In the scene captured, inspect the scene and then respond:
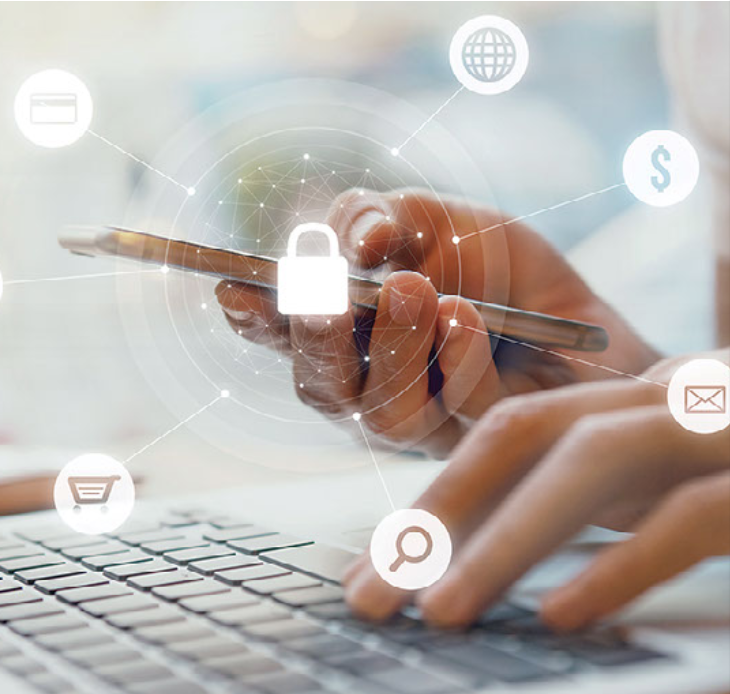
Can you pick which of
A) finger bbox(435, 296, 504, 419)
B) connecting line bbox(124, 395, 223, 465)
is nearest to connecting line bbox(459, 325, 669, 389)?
finger bbox(435, 296, 504, 419)

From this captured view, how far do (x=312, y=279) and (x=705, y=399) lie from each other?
0.50 ft

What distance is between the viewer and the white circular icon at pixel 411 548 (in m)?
0.28

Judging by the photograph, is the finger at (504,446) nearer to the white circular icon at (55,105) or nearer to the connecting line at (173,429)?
the connecting line at (173,429)

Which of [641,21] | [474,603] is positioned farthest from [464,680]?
[641,21]

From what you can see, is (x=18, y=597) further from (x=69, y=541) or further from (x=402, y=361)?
(x=402, y=361)

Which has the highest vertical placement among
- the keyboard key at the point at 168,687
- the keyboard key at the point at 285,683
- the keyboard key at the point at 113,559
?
the keyboard key at the point at 113,559

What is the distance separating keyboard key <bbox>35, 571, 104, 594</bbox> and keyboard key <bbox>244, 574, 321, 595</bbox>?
0.18 ft

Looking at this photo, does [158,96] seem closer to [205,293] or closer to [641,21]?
[205,293]

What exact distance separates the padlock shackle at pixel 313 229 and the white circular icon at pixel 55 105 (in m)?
0.09

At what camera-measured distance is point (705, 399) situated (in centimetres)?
31

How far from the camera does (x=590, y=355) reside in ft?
1.08

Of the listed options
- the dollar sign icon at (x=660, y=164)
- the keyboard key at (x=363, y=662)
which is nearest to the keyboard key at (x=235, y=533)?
the keyboard key at (x=363, y=662)

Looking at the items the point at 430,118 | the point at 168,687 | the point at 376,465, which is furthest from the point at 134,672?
the point at 430,118

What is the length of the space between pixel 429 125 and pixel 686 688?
0.21 metres
